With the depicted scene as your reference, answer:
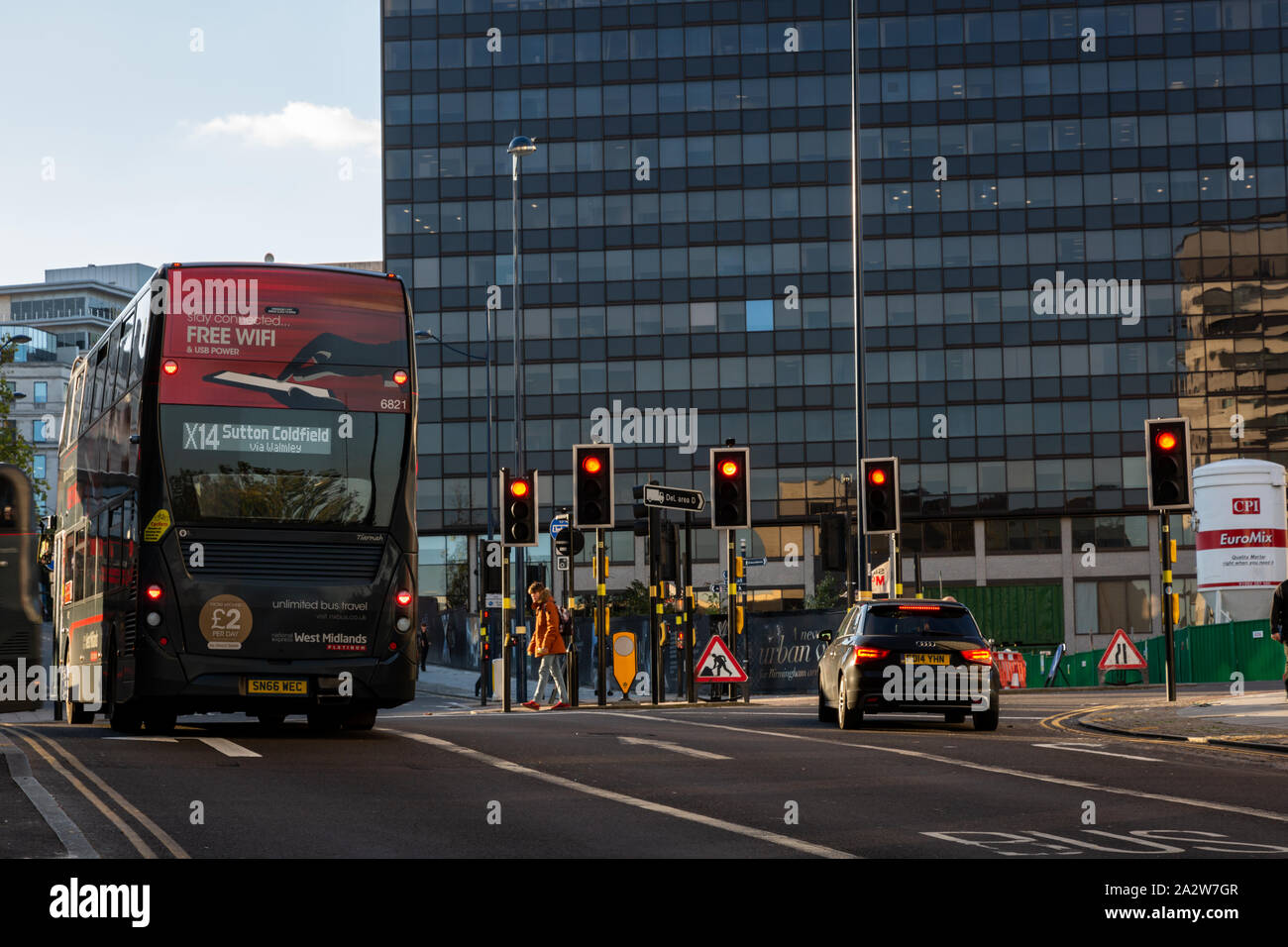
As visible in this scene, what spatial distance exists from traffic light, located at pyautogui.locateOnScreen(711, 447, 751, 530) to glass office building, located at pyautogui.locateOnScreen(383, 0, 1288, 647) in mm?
51442

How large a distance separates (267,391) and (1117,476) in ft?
Answer: 218

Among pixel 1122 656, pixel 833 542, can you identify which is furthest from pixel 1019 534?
pixel 833 542

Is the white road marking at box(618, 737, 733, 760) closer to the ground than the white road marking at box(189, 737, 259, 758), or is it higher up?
closer to the ground

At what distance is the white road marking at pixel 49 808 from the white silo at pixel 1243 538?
32013 mm

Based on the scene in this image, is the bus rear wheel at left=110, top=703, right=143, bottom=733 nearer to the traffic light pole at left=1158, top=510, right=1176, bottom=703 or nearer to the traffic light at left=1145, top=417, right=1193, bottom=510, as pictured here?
the traffic light at left=1145, top=417, right=1193, bottom=510

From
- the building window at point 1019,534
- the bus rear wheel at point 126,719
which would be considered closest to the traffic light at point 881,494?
the bus rear wheel at point 126,719

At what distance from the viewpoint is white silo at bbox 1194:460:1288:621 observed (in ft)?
138

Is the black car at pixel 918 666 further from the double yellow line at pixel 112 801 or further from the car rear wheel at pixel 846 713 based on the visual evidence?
the double yellow line at pixel 112 801

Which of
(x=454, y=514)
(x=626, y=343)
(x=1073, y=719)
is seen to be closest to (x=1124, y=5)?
(x=626, y=343)

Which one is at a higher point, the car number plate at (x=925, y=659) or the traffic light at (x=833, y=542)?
the traffic light at (x=833, y=542)

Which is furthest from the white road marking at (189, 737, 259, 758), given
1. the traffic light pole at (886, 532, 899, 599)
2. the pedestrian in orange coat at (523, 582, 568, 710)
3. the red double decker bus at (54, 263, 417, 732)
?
the traffic light pole at (886, 532, 899, 599)

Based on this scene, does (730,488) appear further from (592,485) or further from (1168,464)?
(1168,464)

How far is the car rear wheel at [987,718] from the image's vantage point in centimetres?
2091
